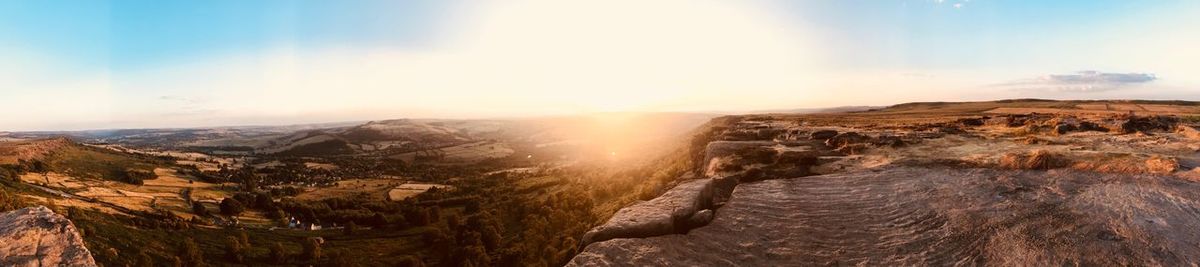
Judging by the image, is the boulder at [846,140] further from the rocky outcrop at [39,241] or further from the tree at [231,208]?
the tree at [231,208]

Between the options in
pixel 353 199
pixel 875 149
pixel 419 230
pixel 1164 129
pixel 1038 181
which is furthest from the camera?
pixel 353 199

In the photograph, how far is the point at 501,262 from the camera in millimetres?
42438

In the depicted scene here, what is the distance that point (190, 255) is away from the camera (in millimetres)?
47156

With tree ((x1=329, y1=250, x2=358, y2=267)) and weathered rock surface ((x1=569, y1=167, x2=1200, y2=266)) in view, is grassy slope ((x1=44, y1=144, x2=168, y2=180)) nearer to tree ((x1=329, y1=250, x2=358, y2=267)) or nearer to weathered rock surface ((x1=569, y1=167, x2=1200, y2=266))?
tree ((x1=329, y1=250, x2=358, y2=267))

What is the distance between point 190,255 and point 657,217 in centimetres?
5396

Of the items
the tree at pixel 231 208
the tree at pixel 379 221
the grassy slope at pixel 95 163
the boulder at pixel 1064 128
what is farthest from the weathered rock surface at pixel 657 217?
the grassy slope at pixel 95 163

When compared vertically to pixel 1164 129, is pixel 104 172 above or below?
below

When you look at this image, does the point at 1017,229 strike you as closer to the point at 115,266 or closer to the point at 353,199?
the point at 115,266

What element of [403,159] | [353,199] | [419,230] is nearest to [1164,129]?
[419,230]

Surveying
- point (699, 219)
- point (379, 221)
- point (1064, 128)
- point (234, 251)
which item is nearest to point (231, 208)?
→ point (379, 221)

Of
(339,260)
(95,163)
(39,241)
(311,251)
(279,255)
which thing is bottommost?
(311,251)

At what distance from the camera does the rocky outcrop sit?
1102 centimetres

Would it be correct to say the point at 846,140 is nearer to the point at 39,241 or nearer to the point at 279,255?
the point at 39,241

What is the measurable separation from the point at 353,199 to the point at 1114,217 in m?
104
